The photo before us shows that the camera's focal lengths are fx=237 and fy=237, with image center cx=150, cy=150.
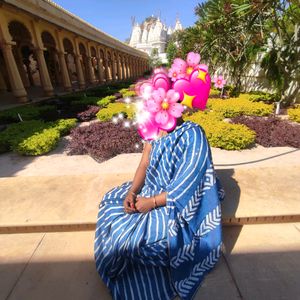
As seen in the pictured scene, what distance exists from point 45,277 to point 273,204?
2216 millimetres

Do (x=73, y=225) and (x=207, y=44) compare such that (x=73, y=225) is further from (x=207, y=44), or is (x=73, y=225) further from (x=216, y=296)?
(x=207, y=44)

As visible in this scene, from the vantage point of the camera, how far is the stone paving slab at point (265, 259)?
5.62 ft

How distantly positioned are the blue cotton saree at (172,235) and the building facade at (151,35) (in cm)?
7138

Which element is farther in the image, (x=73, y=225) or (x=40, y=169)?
(x=40, y=169)

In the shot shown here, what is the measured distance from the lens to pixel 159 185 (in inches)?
76.4

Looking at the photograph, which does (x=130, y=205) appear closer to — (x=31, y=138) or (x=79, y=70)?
(x=31, y=138)

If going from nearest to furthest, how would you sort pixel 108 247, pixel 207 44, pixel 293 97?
pixel 108 247 → pixel 293 97 → pixel 207 44

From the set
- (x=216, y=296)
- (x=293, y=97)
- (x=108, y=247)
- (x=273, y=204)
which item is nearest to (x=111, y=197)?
(x=108, y=247)

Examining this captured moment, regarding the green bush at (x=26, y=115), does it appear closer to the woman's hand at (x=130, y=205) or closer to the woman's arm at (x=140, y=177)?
the woman's arm at (x=140, y=177)

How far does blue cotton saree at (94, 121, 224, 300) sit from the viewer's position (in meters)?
1.65

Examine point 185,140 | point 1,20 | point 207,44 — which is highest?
point 1,20

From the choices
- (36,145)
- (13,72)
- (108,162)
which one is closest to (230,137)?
(108,162)

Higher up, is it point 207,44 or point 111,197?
point 207,44

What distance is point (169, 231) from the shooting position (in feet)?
5.45
